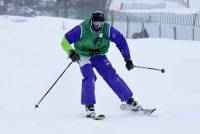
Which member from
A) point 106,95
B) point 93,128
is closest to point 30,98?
point 106,95

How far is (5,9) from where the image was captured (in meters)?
33.7

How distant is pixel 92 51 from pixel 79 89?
3384 mm

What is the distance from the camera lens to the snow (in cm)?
776

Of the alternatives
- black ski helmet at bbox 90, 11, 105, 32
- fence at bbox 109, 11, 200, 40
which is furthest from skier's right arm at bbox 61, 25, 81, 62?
fence at bbox 109, 11, 200, 40

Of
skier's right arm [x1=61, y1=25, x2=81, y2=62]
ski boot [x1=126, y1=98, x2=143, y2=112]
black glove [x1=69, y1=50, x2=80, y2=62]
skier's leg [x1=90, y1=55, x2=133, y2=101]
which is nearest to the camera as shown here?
black glove [x1=69, y1=50, x2=80, y2=62]

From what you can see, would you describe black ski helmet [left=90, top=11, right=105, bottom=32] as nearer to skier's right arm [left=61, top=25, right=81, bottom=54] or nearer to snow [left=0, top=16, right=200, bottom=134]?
skier's right arm [left=61, top=25, right=81, bottom=54]

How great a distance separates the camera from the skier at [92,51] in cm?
879

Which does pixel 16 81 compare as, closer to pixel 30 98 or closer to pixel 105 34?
pixel 30 98

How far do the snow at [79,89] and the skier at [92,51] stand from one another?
34cm

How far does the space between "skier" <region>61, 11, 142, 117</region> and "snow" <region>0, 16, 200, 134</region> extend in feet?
1.12

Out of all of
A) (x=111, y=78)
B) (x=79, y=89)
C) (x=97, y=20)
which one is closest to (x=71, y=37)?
(x=97, y=20)

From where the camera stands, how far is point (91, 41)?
895 centimetres

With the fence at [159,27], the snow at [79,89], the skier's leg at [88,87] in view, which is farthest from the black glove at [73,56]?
the fence at [159,27]

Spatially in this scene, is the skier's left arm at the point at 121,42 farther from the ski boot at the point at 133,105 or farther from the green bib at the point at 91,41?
the ski boot at the point at 133,105
